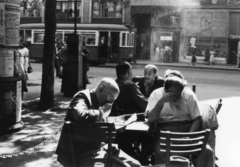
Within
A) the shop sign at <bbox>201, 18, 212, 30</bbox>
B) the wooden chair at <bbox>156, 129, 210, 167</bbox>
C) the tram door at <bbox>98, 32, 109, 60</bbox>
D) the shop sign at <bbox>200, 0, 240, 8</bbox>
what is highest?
the shop sign at <bbox>200, 0, 240, 8</bbox>

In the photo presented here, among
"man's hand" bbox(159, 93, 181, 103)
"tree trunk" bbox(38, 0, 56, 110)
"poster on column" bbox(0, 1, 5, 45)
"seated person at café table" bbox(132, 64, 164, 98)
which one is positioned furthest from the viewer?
"tree trunk" bbox(38, 0, 56, 110)

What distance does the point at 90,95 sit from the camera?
394 cm

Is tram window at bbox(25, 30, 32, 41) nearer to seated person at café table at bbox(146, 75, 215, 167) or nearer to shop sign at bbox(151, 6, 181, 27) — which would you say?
shop sign at bbox(151, 6, 181, 27)

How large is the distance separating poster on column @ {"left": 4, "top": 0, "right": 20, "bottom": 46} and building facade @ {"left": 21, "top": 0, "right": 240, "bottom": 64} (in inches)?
1077

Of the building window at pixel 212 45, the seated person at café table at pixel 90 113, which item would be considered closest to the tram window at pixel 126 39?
the building window at pixel 212 45

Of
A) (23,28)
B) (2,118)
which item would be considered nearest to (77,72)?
(2,118)

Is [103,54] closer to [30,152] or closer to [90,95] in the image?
[30,152]

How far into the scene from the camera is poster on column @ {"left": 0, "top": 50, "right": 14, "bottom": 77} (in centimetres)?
720

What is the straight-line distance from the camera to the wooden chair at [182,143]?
369 centimetres

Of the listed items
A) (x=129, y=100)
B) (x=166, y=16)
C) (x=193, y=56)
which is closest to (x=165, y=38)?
(x=166, y=16)

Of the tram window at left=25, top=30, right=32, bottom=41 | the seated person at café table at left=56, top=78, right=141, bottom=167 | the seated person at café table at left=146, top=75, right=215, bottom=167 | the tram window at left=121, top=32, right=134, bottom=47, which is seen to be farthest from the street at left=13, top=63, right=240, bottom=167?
the tram window at left=25, top=30, right=32, bottom=41

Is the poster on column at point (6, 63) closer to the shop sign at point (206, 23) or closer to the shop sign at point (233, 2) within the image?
the shop sign at point (206, 23)

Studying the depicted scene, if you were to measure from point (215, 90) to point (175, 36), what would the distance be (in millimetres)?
21243

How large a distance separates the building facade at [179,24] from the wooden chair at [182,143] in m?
31.1
